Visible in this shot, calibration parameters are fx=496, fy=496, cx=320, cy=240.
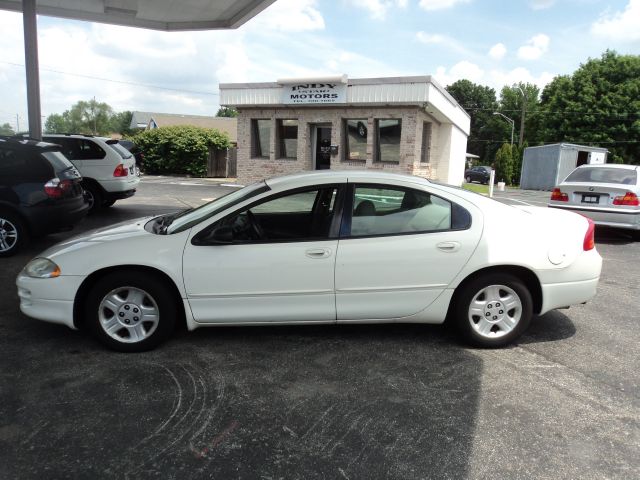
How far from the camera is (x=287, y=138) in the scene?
21469 mm

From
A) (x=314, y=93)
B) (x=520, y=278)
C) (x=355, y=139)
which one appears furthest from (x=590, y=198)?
(x=314, y=93)

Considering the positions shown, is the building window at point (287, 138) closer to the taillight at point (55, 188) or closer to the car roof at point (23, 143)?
the car roof at point (23, 143)

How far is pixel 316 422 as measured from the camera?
2971 millimetres

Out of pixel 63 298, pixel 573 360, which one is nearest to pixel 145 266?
pixel 63 298

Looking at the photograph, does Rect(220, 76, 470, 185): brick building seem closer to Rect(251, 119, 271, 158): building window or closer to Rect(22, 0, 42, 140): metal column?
Rect(251, 119, 271, 158): building window

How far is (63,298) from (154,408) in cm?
131

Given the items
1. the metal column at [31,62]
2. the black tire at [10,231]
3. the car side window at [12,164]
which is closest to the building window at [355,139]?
the metal column at [31,62]

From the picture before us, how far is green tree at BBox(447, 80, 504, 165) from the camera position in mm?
79750

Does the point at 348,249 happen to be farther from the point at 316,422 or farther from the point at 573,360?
the point at 573,360

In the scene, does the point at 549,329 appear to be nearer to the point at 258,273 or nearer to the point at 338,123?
the point at 258,273

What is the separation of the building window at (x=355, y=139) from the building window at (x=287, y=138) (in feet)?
7.61

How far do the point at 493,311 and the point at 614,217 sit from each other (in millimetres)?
6894

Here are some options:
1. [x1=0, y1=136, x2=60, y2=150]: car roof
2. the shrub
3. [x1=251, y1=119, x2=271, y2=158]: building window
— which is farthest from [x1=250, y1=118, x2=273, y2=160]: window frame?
[x1=0, y1=136, x2=60, y2=150]: car roof

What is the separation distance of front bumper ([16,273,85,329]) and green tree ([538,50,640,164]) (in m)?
47.2
